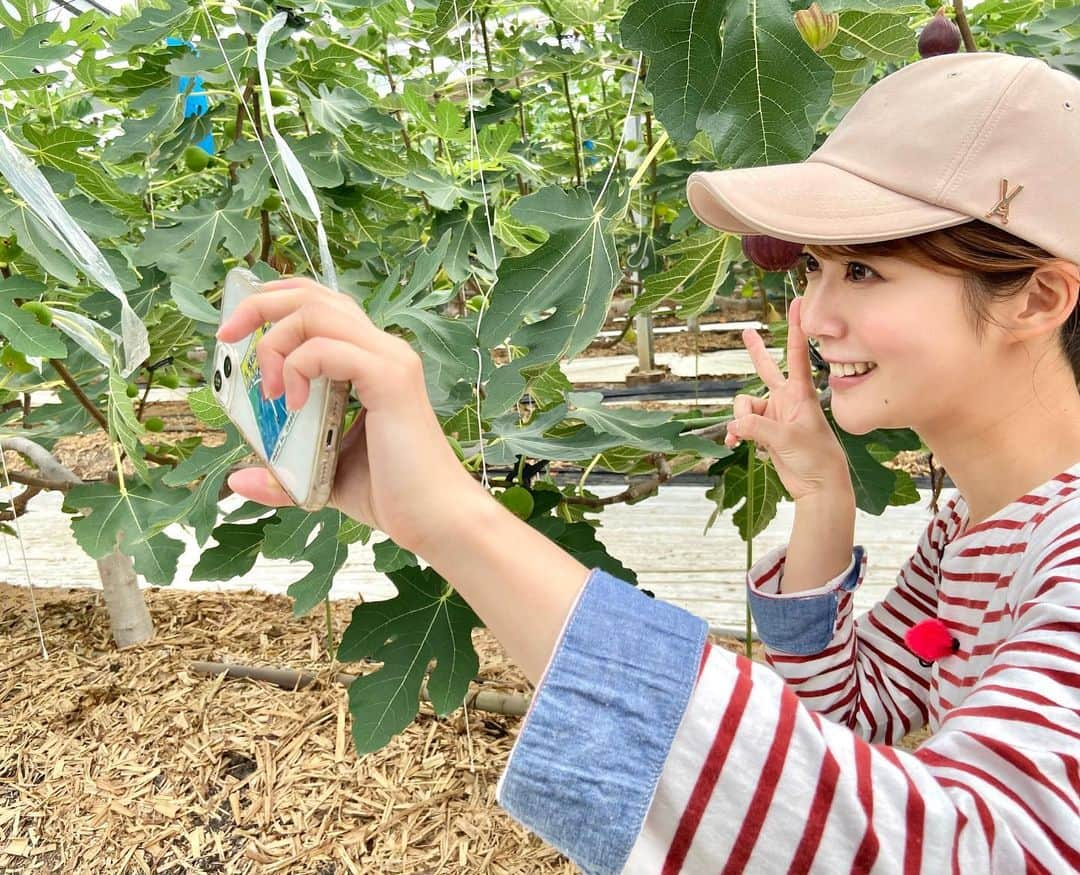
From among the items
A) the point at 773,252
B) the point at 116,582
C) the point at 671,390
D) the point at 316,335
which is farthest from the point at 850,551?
the point at 671,390

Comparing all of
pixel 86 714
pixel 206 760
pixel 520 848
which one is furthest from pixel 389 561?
pixel 86 714

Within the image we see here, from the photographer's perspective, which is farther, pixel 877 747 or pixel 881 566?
pixel 881 566

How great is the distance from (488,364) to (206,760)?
882 mm

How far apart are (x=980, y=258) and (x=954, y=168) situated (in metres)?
0.06

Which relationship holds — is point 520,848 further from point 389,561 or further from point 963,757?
point 963,757

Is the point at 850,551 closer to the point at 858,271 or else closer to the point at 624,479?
the point at 858,271

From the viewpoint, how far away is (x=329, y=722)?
1472mm

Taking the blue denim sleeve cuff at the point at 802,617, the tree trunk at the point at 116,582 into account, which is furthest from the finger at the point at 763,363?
the tree trunk at the point at 116,582

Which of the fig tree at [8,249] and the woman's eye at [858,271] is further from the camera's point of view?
the fig tree at [8,249]

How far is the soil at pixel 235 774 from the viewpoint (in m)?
1.25

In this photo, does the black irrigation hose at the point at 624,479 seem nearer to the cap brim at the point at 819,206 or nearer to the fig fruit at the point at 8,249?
the fig fruit at the point at 8,249

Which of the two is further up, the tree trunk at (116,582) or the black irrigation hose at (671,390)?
the tree trunk at (116,582)

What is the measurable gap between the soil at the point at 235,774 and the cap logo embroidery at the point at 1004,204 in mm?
1020

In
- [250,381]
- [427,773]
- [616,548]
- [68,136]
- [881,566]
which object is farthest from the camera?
[616,548]
